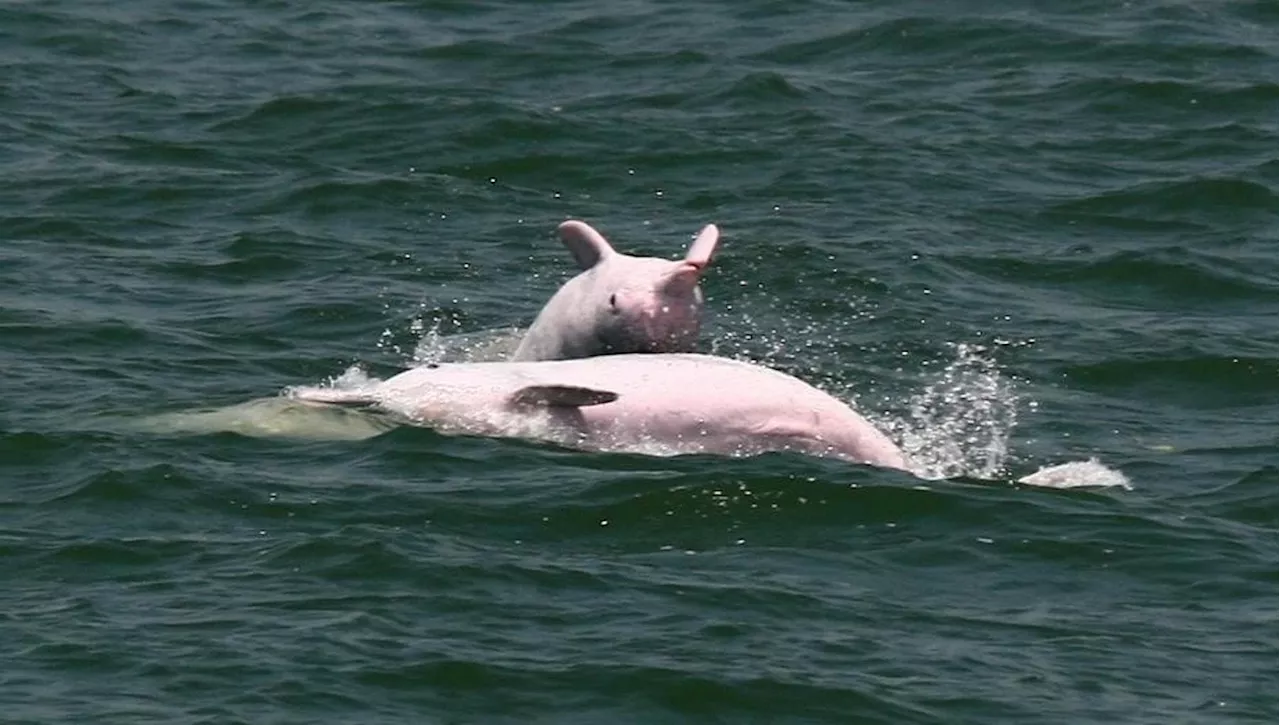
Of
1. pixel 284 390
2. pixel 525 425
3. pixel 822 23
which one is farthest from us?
pixel 822 23

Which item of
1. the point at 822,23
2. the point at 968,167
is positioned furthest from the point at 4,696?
the point at 822,23

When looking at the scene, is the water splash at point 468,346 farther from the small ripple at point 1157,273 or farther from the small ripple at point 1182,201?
the small ripple at point 1182,201

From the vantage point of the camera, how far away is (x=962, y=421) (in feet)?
56.2

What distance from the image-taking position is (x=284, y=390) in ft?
55.8

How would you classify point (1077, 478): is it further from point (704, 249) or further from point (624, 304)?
point (624, 304)

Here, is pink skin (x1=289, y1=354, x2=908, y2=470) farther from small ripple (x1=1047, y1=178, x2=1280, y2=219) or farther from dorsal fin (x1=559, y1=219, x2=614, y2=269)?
small ripple (x1=1047, y1=178, x2=1280, y2=219)

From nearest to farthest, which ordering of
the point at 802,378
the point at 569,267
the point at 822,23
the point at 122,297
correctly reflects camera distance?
the point at 802,378 → the point at 122,297 → the point at 569,267 → the point at 822,23

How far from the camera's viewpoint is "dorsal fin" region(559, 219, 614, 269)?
16250 mm

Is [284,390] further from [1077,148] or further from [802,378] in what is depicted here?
[1077,148]

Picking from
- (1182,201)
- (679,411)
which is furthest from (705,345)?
(1182,201)

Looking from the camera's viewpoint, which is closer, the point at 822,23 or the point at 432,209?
the point at 432,209

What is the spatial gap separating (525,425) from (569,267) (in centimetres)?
552

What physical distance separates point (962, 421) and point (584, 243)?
2521 mm

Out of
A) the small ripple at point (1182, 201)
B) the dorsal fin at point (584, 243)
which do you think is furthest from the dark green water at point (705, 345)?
the dorsal fin at point (584, 243)
